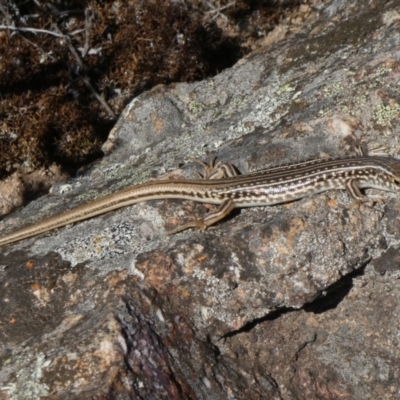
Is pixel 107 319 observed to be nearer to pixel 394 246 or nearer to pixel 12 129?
pixel 394 246

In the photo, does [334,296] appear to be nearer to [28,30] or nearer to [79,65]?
[79,65]

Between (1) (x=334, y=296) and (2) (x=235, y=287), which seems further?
(1) (x=334, y=296)

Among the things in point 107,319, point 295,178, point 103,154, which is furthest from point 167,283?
point 103,154

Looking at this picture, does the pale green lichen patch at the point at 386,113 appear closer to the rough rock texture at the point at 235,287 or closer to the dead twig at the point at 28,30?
the rough rock texture at the point at 235,287

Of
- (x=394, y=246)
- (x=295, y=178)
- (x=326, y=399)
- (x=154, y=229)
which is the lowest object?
(x=326, y=399)

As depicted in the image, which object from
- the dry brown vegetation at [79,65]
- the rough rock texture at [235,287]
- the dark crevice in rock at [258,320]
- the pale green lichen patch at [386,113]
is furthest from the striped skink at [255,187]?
→ the dry brown vegetation at [79,65]

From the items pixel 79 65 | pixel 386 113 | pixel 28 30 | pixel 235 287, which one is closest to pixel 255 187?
pixel 235 287

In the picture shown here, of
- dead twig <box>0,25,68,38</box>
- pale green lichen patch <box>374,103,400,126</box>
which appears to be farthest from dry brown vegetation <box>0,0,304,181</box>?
pale green lichen patch <box>374,103,400,126</box>
